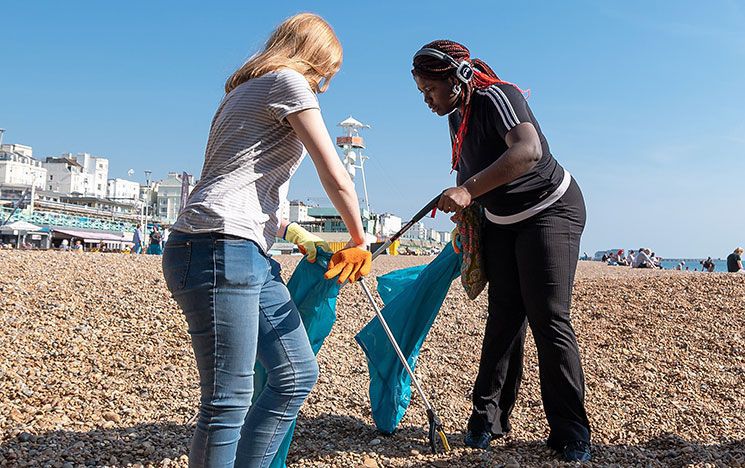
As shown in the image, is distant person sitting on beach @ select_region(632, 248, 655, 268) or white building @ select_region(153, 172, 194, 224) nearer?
distant person sitting on beach @ select_region(632, 248, 655, 268)

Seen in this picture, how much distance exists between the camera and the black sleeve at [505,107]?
2660mm

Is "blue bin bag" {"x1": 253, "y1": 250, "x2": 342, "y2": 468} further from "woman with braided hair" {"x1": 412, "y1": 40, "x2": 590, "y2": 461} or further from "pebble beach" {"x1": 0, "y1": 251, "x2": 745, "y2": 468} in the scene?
"woman with braided hair" {"x1": 412, "y1": 40, "x2": 590, "y2": 461}

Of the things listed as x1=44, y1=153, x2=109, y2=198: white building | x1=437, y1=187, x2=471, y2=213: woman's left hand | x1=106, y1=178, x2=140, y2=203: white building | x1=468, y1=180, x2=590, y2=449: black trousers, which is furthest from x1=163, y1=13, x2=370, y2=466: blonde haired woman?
x1=106, y1=178, x2=140, y2=203: white building

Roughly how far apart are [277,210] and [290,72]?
43 centimetres

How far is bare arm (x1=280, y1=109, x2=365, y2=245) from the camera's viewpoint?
183cm

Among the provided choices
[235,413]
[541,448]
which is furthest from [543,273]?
[235,413]

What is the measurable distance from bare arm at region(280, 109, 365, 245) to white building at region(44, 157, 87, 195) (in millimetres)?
91450

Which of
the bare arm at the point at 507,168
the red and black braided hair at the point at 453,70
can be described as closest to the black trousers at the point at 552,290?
the bare arm at the point at 507,168

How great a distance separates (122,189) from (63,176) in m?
13.2

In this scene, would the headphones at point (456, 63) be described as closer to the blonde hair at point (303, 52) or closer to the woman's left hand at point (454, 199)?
the woman's left hand at point (454, 199)

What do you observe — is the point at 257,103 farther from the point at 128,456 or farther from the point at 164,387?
the point at 164,387

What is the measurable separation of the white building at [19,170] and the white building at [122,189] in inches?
484

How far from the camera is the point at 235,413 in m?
1.87

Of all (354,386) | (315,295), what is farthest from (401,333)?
(354,386)
